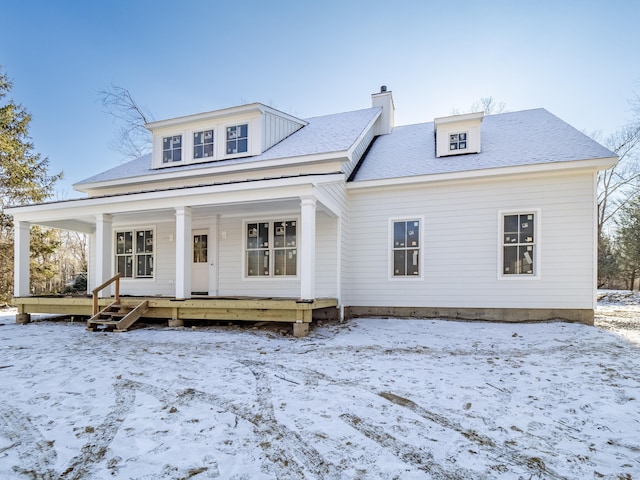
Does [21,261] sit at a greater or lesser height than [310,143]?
lesser

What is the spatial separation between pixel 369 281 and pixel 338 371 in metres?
4.65

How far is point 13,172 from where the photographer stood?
14953 mm

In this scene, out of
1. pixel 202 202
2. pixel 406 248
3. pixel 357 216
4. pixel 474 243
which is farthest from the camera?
pixel 357 216

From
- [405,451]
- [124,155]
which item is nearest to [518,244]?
[405,451]

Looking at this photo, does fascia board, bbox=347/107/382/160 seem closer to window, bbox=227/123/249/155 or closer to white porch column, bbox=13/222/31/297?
window, bbox=227/123/249/155

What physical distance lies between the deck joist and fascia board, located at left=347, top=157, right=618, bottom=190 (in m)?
3.07

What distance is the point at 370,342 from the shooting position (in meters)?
6.25

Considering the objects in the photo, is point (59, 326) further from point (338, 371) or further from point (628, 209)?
point (628, 209)

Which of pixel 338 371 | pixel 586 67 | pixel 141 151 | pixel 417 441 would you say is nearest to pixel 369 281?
pixel 338 371

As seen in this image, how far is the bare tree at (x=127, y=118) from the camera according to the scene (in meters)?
17.5

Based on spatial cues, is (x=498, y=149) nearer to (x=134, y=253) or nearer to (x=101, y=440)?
(x=101, y=440)

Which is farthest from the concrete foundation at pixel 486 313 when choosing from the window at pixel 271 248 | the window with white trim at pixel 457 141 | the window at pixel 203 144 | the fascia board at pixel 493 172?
the window at pixel 203 144

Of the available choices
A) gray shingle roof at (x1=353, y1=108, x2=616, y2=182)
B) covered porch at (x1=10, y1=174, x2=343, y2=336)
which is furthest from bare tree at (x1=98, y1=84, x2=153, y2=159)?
gray shingle roof at (x1=353, y1=108, x2=616, y2=182)

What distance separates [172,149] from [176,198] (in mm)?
3825
